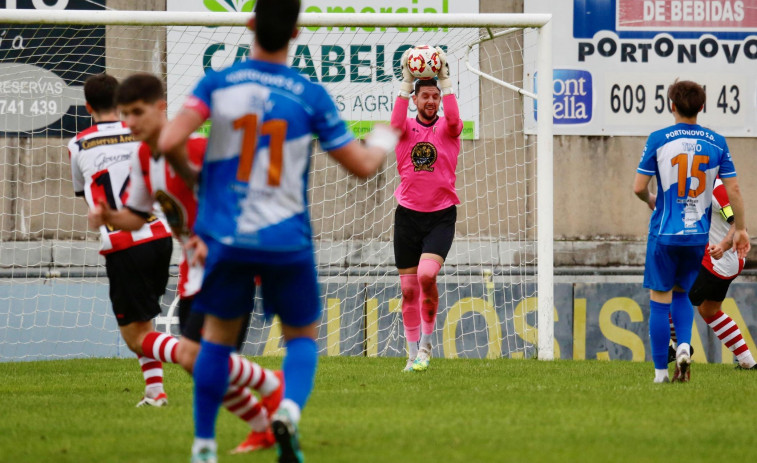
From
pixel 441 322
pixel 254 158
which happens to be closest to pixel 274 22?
pixel 254 158

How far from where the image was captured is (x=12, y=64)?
13.5 meters

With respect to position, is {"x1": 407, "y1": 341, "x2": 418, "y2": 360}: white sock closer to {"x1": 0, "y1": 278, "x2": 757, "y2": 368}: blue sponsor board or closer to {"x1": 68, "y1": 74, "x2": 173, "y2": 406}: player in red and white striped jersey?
{"x1": 68, "y1": 74, "x2": 173, "y2": 406}: player in red and white striped jersey

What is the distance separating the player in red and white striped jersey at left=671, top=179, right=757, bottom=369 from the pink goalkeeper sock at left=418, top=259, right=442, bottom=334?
2314 millimetres

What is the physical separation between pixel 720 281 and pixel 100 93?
5.58 meters

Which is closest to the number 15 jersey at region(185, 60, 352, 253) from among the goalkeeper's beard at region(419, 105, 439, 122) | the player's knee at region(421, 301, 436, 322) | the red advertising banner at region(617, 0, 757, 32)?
the goalkeeper's beard at region(419, 105, 439, 122)

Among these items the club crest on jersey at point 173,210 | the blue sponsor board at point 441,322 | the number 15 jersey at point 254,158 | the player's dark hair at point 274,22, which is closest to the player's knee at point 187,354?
the club crest on jersey at point 173,210

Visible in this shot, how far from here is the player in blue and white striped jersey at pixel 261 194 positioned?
147 inches

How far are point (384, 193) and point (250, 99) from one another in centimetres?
993

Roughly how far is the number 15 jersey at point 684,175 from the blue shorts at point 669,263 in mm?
61

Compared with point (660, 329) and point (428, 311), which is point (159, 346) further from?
point (660, 329)

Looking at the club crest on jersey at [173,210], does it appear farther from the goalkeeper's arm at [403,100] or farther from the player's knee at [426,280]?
the player's knee at [426,280]

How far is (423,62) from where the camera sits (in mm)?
7895

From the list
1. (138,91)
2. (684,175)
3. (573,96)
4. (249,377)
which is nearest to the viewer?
(249,377)

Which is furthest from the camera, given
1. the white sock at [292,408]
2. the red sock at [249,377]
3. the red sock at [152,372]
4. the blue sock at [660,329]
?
the blue sock at [660,329]
